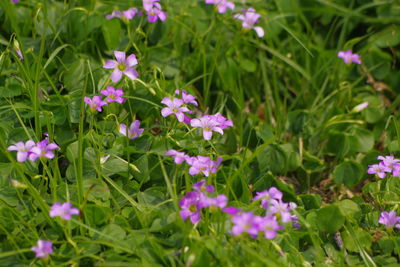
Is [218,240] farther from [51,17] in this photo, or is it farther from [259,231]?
[51,17]

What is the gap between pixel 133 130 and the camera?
2.05 meters

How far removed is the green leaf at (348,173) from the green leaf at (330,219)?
438mm

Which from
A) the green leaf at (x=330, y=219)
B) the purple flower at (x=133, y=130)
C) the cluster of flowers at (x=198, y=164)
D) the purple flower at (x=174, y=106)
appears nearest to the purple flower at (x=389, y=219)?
the green leaf at (x=330, y=219)

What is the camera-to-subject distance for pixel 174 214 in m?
1.73

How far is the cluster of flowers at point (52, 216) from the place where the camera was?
Result: 1.52 meters

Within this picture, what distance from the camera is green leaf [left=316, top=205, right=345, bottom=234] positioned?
1.95 metres

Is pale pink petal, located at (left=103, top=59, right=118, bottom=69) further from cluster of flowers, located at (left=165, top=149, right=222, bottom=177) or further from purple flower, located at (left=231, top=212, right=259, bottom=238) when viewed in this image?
purple flower, located at (left=231, top=212, right=259, bottom=238)

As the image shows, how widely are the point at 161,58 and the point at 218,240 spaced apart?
1218 mm

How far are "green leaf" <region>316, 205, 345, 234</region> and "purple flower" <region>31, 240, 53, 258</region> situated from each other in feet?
3.05

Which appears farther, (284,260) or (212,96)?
(212,96)

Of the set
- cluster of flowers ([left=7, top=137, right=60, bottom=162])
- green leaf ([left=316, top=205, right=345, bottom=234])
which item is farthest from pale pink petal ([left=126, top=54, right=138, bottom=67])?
green leaf ([left=316, top=205, right=345, bottom=234])

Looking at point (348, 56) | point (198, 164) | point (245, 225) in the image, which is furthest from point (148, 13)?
point (245, 225)

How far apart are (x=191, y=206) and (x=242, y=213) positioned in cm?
15

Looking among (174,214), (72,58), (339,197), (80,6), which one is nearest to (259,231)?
(174,214)
